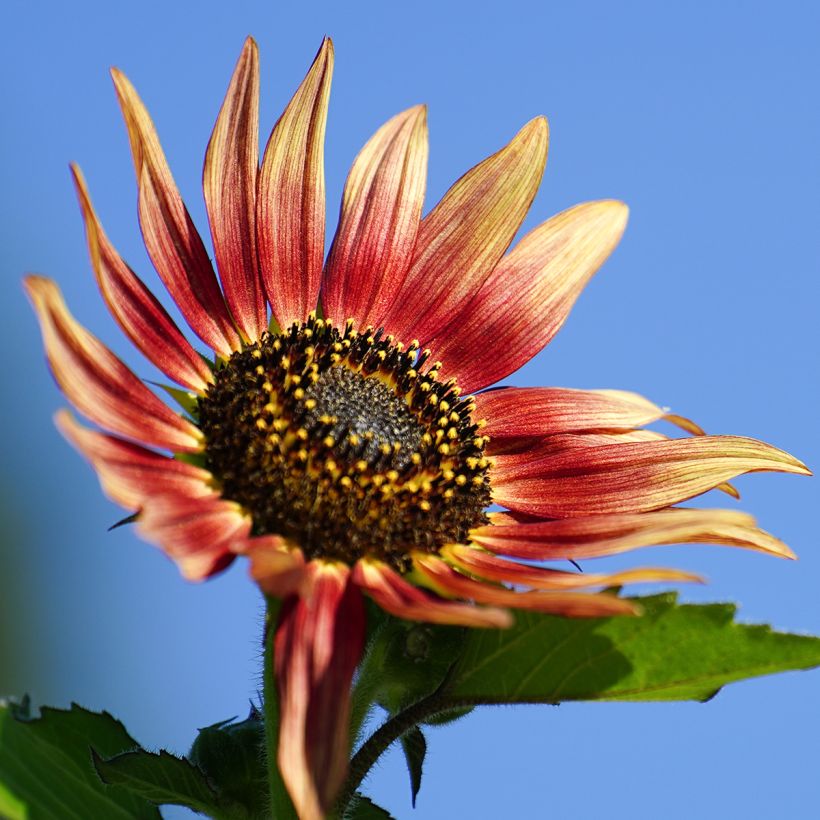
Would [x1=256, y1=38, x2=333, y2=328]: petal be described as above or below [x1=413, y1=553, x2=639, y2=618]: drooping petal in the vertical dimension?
above

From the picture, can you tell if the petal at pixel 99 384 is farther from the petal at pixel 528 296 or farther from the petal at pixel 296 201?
the petal at pixel 528 296

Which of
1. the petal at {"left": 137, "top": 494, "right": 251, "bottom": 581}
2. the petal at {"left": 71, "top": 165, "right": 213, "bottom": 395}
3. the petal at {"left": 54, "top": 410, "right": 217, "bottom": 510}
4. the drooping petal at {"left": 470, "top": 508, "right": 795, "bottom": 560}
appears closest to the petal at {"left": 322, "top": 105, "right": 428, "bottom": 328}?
the petal at {"left": 71, "top": 165, "right": 213, "bottom": 395}

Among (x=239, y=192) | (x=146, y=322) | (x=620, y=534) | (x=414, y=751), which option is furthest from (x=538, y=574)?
(x=239, y=192)

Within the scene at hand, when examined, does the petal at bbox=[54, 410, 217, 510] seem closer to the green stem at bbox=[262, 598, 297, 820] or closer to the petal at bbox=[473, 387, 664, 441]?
the green stem at bbox=[262, 598, 297, 820]

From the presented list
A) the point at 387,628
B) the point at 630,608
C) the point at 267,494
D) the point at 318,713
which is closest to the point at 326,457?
the point at 267,494

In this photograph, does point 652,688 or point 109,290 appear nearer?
point 652,688

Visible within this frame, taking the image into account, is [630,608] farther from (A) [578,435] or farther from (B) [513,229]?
(B) [513,229]

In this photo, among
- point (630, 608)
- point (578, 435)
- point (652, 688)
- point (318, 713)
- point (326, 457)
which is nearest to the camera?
point (630, 608)

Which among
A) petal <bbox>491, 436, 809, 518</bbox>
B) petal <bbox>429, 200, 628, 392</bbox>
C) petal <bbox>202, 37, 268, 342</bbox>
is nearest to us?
petal <bbox>491, 436, 809, 518</bbox>
